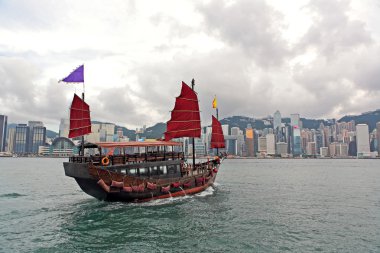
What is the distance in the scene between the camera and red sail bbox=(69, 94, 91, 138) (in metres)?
22.8

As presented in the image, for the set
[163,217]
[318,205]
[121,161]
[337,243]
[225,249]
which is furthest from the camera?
[318,205]

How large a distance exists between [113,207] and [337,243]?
47.7 ft

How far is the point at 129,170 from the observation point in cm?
2170

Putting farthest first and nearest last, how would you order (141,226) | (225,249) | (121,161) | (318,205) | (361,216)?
(318,205), (121,161), (361,216), (141,226), (225,249)

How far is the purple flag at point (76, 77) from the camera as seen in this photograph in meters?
22.4

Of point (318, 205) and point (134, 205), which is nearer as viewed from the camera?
point (134, 205)

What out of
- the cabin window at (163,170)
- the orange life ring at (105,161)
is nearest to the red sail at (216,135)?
the cabin window at (163,170)

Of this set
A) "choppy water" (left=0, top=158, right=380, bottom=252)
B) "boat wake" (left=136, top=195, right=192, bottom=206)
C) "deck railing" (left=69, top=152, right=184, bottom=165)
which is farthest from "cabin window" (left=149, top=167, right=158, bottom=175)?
"choppy water" (left=0, top=158, right=380, bottom=252)

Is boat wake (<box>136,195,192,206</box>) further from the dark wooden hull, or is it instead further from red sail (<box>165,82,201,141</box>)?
red sail (<box>165,82,201,141</box>)

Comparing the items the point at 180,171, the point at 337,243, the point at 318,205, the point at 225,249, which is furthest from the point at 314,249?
the point at 180,171

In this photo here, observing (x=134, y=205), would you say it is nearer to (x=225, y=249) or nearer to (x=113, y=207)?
(x=113, y=207)

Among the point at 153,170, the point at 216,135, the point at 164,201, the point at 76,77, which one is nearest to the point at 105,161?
the point at 153,170

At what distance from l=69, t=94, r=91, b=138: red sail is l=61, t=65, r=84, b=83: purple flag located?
4.96ft

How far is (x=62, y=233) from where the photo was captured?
1458 cm
